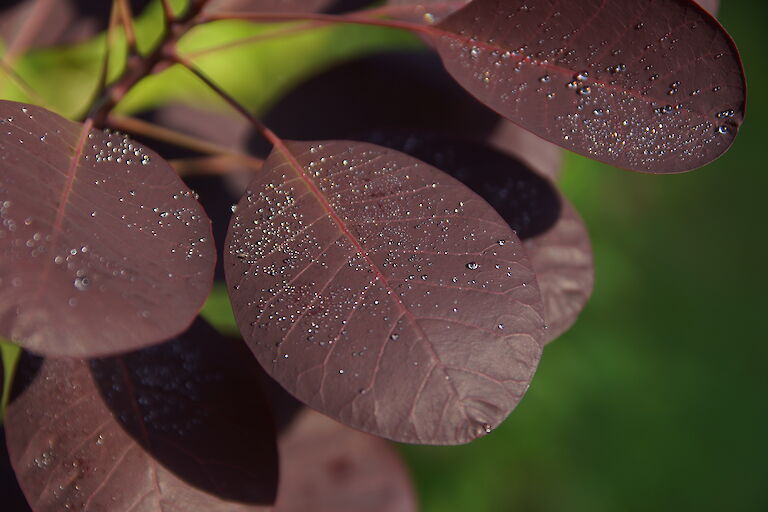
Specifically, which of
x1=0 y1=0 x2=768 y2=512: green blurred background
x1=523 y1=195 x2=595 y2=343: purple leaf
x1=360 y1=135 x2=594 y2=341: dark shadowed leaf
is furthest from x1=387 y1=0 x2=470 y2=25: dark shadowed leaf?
x1=0 y1=0 x2=768 y2=512: green blurred background

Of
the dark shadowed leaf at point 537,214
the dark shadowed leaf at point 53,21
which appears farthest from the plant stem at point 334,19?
the dark shadowed leaf at point 53,21

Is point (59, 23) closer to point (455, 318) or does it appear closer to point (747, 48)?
point (455, 318)

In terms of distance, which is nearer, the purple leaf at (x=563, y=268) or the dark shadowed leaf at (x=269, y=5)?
the purple leaf at (x=563, y=268)

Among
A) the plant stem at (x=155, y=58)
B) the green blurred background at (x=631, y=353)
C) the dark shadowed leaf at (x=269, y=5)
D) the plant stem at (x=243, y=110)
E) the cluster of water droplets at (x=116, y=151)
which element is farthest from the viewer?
the green blurred background at (x=631, y=353)

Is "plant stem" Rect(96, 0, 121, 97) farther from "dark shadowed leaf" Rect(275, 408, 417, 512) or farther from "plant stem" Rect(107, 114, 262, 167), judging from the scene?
"dark shadowed leaf" Rect(275, 408, 417, 512)

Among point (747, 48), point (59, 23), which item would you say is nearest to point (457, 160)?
point (59, 23)

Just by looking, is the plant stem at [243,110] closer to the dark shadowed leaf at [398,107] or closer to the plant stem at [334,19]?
the plant stem at [334,19]
